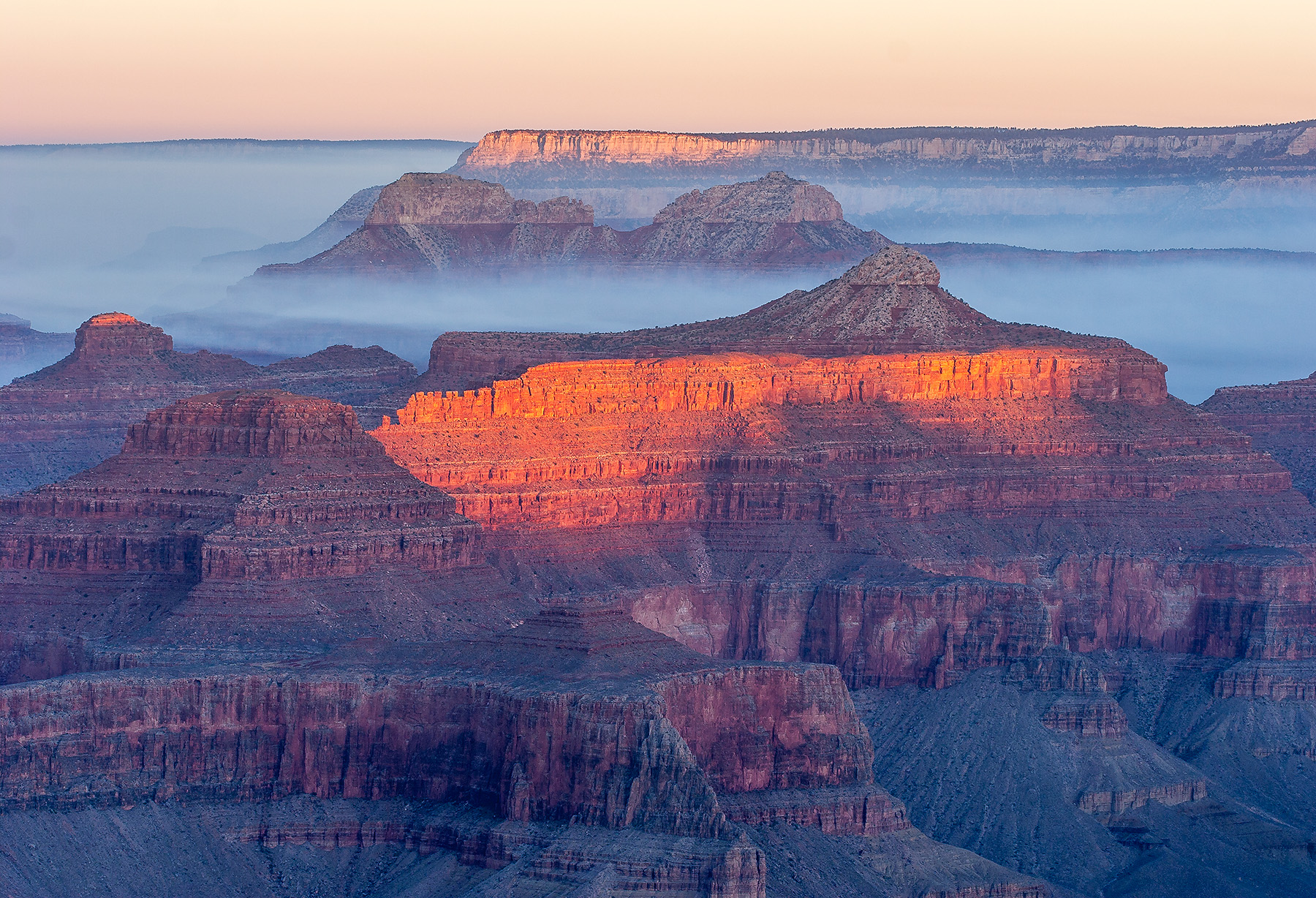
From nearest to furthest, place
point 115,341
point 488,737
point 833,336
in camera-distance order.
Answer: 1. point 488,737
2. point 833,336
3. point 115,341

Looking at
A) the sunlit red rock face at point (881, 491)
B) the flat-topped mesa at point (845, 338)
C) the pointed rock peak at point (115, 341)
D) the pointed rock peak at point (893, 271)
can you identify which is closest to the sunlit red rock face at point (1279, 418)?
the flat-topped mesa at point (845, 338)

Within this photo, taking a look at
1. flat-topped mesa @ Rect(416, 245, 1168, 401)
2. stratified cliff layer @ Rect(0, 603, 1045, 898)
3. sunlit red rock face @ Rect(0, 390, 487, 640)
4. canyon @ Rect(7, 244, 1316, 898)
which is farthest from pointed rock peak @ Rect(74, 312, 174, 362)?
stratified cliff layer @ Rect(0, 603, 1045, 898)

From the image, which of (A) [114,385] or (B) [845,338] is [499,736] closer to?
(B) [845,338]

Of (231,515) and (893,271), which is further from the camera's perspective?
(893,271)

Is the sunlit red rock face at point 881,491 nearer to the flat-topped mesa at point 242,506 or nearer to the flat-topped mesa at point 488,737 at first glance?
the flat-topped mesa at point 242,506

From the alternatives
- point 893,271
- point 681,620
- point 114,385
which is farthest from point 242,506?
point 114,385

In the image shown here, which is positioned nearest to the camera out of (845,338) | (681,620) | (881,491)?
(681,620)
